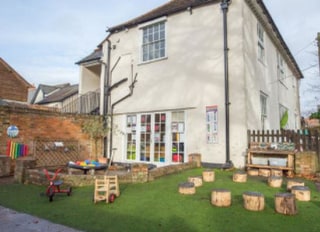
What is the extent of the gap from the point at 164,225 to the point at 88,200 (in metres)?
2.43

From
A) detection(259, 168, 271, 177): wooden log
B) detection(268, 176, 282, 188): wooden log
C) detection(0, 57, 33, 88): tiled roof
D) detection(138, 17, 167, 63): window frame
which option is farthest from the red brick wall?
detection(0, 57, 33, 88): tiled roof

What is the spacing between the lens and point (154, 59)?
12.6 metres

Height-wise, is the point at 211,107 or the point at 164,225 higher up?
the point at 211,107

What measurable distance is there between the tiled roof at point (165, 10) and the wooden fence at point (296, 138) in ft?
20.5

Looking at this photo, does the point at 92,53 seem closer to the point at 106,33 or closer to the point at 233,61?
the point at 106,33

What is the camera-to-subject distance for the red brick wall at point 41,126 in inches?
392

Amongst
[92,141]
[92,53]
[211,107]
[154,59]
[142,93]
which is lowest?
[92,141]

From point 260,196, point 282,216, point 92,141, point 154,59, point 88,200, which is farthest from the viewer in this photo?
point 92,141

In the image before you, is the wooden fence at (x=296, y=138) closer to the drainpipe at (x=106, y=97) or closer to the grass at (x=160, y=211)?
the grass at (x=160, y=211)

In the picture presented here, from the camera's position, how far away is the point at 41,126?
438 inches

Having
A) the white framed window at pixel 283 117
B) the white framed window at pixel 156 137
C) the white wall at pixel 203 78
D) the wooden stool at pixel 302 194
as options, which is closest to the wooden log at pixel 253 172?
the white wall at pixel 203 78

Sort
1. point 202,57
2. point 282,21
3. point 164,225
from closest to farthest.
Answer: point 164,225 < point 202,57 < point 282,21

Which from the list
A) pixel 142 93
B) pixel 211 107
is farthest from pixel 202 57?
pixel 142 93

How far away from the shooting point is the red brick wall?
32.6ft
